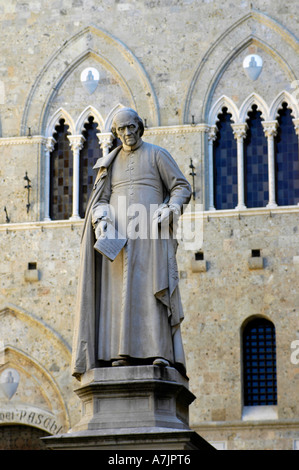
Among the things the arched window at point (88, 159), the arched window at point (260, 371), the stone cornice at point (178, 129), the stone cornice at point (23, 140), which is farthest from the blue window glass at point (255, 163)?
the stone cornice at point (23, 140)

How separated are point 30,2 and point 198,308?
710 centimetres

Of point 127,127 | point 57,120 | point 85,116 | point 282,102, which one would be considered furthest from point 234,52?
point 127,127

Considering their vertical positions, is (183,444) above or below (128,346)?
below

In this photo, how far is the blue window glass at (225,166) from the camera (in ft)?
70.9

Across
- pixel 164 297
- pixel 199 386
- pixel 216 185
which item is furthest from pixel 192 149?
pixel 164 297

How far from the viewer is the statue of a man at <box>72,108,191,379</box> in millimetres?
9016

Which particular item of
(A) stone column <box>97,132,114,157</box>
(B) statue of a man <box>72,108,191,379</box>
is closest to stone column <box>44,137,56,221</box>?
(A) stone column <box>97,132,114,157</box>

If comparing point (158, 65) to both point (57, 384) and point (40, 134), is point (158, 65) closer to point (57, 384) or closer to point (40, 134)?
point (40, 134)

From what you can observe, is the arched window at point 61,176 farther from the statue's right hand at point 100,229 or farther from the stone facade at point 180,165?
the statue's right hand at point 100,229

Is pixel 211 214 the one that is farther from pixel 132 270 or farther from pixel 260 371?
pixel 132 270

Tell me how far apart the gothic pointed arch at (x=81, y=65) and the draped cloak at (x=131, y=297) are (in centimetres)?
1284

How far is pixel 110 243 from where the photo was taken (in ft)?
30.1

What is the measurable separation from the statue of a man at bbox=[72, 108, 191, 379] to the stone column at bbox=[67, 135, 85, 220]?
12.3 meters

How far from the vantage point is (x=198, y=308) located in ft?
68.4
